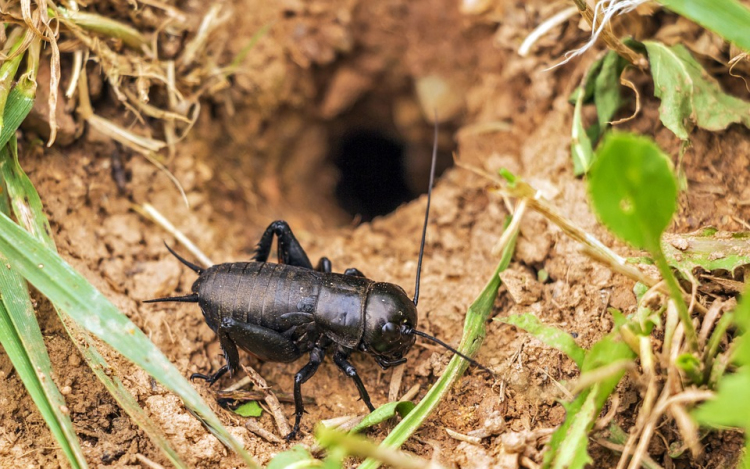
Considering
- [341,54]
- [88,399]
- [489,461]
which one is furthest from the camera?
[341,54]

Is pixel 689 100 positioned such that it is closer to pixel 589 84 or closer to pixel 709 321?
pixel 589 84

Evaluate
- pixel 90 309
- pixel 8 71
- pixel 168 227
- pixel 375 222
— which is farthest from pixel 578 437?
pixel 8 71

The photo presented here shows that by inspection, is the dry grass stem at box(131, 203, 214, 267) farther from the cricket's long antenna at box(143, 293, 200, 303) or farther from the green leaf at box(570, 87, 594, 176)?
the green leaf at box(570, 87, 594, 176)

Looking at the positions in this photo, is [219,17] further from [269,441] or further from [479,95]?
[269,441]

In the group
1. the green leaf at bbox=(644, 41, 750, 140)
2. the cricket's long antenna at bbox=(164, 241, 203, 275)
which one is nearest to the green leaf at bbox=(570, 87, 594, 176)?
the green leaf at bbox=(644, 41, 750, 140)

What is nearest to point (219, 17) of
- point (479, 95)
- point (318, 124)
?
point (318, 124)

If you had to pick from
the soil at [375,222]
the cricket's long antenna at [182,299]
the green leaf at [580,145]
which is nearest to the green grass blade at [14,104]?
the soil at [375,222]
